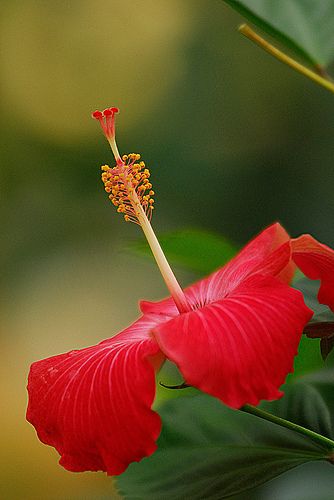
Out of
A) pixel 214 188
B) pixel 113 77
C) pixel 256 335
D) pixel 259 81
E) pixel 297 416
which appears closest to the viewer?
pixel 256 335

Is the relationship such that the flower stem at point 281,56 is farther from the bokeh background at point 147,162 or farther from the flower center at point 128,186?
the bokeh background at point 147,162

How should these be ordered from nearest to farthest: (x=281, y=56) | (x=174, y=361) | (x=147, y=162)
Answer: (x=174, y=361)
(x=281, y=56)
(x=147, y=162)

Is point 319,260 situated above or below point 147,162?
below

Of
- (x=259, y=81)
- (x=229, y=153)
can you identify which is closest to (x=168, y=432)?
(x=229, y=153)

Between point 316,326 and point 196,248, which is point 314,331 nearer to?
point 316,326

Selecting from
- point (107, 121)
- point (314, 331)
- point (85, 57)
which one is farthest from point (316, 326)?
point (85, 57)

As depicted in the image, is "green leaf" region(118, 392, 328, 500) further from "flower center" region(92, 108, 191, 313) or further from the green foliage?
"flower center" region(92, 108, 191, 313)

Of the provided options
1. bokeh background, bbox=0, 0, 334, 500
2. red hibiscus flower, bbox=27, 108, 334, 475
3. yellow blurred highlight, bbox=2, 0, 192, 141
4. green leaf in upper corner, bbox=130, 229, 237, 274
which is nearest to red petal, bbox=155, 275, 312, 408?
red hibiscus flower, bbox=27, 108, 334, 475

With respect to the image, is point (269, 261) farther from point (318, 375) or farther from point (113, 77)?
point (113, 77)
